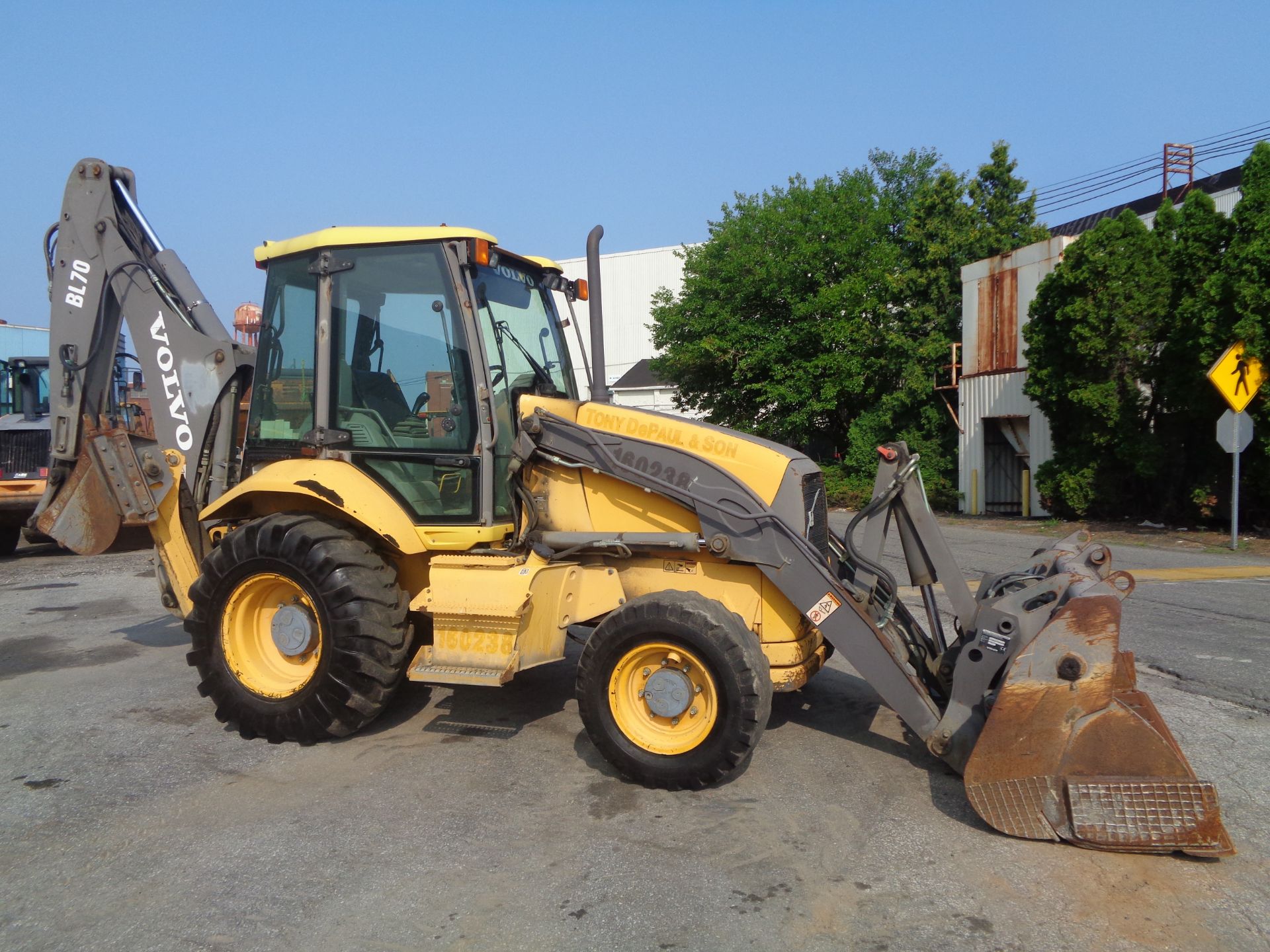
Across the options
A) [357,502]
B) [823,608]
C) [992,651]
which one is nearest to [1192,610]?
[992,651]

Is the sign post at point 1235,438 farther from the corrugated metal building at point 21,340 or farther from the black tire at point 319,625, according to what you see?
the corrugated metal building at point 21,340

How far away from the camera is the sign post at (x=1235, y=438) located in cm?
1397

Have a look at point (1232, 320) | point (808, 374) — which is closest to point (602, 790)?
point (1232, 320)

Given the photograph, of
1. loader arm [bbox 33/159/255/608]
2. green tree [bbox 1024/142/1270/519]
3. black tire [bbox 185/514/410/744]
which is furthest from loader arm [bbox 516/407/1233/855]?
green tree [bbox 1024/142/1270/519]

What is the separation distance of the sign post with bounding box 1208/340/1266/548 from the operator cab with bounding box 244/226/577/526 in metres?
12.4

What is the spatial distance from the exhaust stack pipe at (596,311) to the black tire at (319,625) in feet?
5.36

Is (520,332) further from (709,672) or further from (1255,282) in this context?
(1255,282)

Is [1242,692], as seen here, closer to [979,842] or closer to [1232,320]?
[979,842]

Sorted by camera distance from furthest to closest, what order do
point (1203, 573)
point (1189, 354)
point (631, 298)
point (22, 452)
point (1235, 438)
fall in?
point (631, 298) < point (1189, 354) < point (22, 452) < point (1235, 438) < point (1203, 573)

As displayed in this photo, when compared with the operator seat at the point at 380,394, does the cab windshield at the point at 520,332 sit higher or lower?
higher

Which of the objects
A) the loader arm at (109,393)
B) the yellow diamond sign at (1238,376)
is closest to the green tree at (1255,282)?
the yellow diamond sign at (1238,376)

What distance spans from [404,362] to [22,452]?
12.5 meters

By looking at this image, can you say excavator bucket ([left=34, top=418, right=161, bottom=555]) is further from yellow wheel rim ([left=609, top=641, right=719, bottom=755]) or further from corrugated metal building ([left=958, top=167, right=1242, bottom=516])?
corrugated metal building ([left=958, top=167, right=1242, bottom=516])

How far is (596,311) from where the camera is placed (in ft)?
17.1
